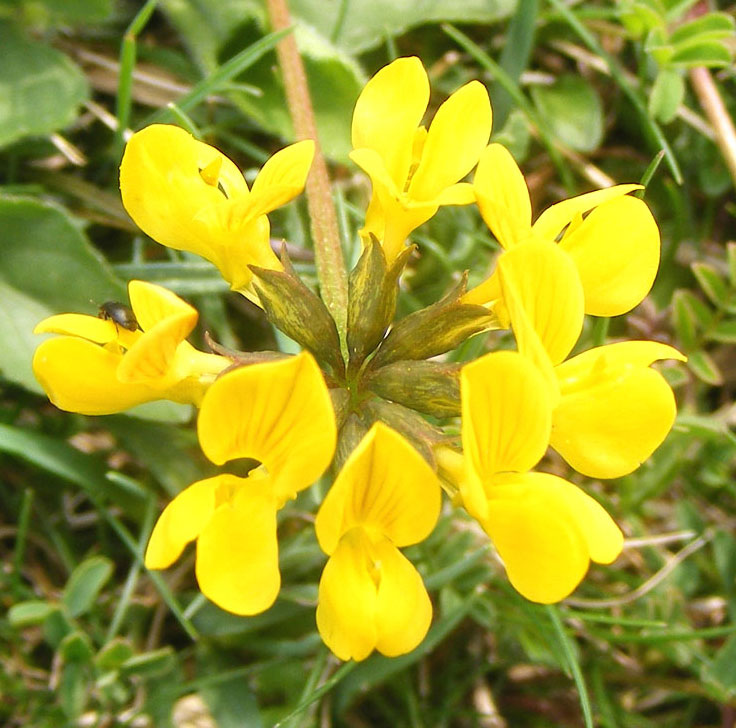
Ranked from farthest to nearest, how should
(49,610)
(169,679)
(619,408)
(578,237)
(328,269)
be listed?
(169,679) → (49,610) → (328,269) → (578,237) → (619,408)

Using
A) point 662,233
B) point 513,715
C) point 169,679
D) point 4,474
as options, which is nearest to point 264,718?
point 169,679

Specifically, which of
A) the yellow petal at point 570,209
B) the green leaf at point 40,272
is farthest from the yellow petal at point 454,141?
the green leaf at point 40,272

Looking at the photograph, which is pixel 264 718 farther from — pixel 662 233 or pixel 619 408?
pixel 662 233

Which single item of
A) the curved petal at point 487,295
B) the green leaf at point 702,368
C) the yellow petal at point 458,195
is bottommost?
the green leaf at point 702,368

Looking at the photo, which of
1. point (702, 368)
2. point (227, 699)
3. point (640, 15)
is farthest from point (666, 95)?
point (227, 699)

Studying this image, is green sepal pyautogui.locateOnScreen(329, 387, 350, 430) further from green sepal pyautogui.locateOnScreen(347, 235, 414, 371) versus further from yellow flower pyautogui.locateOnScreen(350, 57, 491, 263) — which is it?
yellow flower pyautogui.locateOnScreen(350, 57, 491, 263)

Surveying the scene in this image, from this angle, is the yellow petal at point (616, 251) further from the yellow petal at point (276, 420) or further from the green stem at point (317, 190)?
the yellow petal at point (276, 420)
